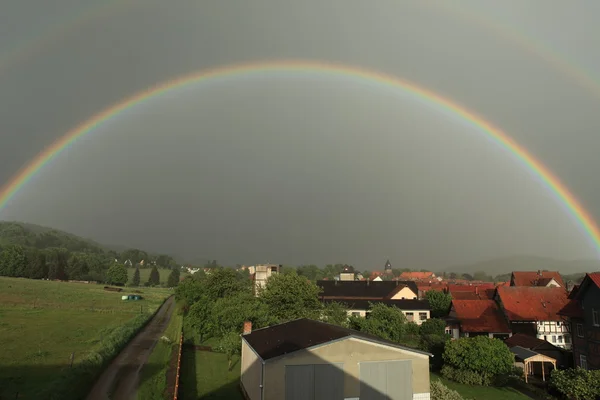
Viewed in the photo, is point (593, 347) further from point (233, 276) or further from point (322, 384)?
point (233, 276)

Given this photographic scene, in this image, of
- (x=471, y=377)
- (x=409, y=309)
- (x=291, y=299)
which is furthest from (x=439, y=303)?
(x=471, y=377)

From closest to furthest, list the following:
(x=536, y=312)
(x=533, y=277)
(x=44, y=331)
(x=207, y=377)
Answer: (x=207, y=377) → (x=44, y=331) → (x=536, y=312) → (x=533, y=277)

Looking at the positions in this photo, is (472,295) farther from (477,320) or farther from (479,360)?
(479,360)

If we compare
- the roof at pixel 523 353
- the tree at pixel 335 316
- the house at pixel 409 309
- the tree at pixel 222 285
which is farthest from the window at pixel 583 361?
the tree at pixel 222 285

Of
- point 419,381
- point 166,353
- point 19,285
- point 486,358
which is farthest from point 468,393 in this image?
point 19,285

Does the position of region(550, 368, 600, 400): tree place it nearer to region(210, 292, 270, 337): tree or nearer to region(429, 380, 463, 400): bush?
region(429, 380, 463, 400): bush

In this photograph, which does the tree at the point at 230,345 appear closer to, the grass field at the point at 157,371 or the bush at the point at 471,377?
the grass field at the point at 157,371
